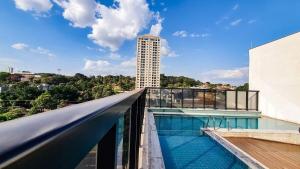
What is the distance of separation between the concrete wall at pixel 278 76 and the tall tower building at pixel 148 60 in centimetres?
4192

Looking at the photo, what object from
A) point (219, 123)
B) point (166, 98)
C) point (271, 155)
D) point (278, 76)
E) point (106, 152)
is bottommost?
point (271, 155)

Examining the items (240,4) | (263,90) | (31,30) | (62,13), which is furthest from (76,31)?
(263,90)

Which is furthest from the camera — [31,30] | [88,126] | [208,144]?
[31,30]

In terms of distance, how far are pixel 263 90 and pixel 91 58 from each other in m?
26.8

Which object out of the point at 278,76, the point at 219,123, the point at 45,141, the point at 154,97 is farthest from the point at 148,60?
the point at 45,141

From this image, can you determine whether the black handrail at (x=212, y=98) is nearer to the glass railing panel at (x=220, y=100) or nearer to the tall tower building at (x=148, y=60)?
the glass railing panel at (x=220, y=100)

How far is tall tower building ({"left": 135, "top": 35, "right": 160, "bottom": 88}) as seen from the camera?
59281 mm

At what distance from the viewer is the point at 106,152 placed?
2.76 feet

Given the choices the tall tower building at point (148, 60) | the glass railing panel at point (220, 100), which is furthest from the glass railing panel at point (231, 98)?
the tall tower building at point (148, 60)

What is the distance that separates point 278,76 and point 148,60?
47.8 m

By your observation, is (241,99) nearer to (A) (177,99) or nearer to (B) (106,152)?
(A) (177,99)

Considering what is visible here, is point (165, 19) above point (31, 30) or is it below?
above

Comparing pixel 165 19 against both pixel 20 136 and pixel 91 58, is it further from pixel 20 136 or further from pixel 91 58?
pixel 20 136

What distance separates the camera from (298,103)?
508 inches
